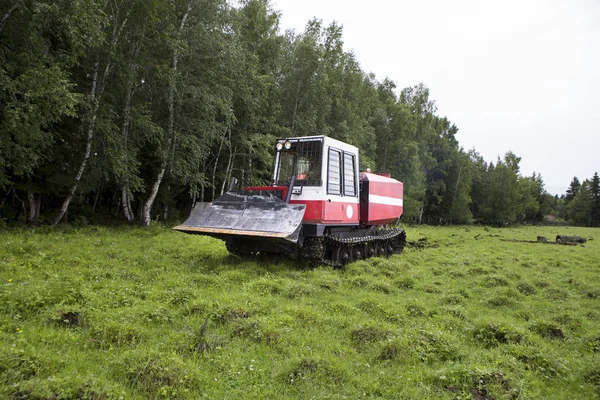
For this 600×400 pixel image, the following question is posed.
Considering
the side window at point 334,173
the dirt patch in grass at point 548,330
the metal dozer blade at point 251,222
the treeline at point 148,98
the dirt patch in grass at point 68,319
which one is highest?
the treeline at point 148,98

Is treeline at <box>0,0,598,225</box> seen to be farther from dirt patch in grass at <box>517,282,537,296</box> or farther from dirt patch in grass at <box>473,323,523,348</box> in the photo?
dirt patch in grass at <box>517,282,537,296</box>

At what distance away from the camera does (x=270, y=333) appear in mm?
5086

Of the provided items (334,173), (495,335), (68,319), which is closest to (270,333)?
(68,319)

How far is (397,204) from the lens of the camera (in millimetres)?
15195

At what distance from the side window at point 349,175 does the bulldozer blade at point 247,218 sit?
258 centimetres

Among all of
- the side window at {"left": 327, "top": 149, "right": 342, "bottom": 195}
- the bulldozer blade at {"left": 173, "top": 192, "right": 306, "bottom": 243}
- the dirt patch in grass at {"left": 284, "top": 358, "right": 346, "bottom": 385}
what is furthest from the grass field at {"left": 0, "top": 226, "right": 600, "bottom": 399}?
the side window at {"left": 327, "top": 149, "right": 342, "bottom": 195}

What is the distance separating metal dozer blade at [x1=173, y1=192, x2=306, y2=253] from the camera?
849cm

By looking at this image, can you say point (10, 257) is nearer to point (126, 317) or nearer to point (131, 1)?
point (126, 317)

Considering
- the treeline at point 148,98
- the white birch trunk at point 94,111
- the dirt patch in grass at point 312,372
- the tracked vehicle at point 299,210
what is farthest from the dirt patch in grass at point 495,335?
the white birch trunk at point 94,111

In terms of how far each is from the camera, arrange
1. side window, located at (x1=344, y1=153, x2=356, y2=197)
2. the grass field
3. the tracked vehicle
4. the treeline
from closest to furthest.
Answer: the grass field → the tracked vehicle → side window, located at (x1=344, y1=153, x2=356, y2=197) → the treeline

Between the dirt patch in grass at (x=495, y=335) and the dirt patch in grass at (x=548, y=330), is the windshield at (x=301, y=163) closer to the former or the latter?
the dirt patch in grass at (x=495, y=335)

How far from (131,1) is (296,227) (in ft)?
38.9

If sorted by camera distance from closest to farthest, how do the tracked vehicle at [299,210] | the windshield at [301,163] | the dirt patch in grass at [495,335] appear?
1. the dirt patch in grass at [495,335]
2. the tracked vehicle at [299,210]
3. the windshield at [301,163]

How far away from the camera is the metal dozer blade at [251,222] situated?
8.49 m
